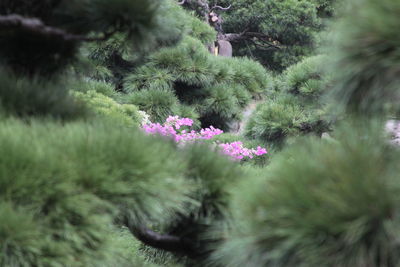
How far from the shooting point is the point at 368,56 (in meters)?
0.49

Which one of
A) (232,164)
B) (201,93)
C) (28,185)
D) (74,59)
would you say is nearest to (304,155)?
(232,164)

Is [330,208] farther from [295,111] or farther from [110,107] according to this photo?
[295,111]

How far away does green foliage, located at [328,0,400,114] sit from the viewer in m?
0.46

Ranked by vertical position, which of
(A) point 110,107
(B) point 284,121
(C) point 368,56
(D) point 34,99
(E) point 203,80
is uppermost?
(C) point 368,56

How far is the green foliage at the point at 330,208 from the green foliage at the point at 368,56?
0.05 m

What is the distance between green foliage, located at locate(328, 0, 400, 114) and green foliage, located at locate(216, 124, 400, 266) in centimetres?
5

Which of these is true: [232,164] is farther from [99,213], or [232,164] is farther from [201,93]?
[201,93]

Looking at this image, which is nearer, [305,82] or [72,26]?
[72,26]

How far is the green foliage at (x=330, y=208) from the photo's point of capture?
1.48ft

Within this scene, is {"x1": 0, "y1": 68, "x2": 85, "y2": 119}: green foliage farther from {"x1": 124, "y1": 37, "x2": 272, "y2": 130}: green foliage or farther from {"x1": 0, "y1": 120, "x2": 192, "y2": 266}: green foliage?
{"x1": 124, "y1": 37, "x2": 272, "y2": 130}: green foliage

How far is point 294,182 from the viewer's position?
490mm

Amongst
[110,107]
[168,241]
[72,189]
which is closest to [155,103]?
[110,107]

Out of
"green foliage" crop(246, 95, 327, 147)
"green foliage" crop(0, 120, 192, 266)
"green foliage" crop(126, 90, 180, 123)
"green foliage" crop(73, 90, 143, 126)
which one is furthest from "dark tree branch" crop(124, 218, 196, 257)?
"green foliage" crop(126, 90, 180, 123)

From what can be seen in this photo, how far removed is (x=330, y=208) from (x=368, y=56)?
0.57 feet
